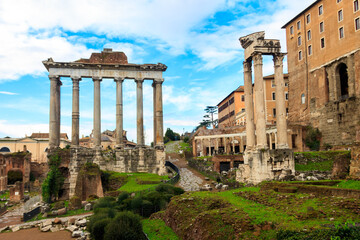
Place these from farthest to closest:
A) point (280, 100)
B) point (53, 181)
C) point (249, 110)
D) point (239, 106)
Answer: point (239, 106), point (53, 181), point (249, 110), point (280, 100)

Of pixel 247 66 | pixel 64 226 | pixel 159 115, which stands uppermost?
pixel 247 66

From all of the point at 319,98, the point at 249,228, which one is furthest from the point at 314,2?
the point at 249,228

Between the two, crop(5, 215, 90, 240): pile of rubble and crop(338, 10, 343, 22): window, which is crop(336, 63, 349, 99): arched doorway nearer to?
crop(338, 10, 343, 22): window

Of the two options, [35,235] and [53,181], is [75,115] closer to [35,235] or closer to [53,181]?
[53,181]

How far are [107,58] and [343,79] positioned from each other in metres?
30.2

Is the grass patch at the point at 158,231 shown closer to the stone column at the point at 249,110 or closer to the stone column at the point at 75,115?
the stone column at the point at 249,110

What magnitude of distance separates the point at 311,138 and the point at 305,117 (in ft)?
14.1

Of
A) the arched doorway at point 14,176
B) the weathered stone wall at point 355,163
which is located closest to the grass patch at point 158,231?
the weathered stone wall at point 355,163

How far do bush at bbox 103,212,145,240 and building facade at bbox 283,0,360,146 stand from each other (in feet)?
98.9

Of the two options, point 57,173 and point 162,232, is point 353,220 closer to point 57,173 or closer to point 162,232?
point 162,232

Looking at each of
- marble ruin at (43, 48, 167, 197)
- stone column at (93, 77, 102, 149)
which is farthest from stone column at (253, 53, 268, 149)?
stone column at (93, 77, 102, 149)

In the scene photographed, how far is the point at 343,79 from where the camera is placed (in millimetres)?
40969

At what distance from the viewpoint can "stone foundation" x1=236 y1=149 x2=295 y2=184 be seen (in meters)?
21.7

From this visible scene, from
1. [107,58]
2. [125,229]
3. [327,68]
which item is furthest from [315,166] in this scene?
[107,58]
